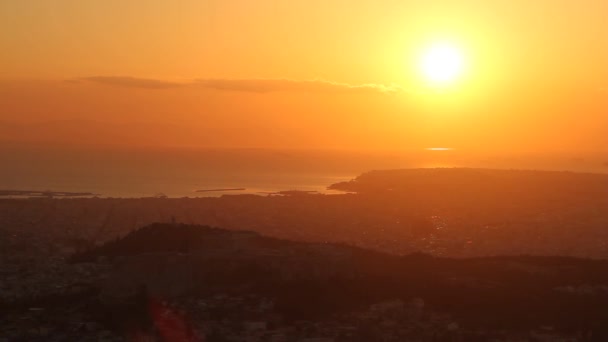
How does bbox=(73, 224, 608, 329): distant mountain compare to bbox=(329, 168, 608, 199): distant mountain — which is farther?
bbox=(329, 168, 608, 199): distant mountain

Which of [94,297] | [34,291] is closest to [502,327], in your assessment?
[94,297]

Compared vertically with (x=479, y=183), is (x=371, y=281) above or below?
below

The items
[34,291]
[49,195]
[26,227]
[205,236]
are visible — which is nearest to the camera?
[34,291]

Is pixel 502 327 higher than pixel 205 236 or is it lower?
lower

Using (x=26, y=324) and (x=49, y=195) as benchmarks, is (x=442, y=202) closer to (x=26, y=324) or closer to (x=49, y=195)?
(x=49, y=195)

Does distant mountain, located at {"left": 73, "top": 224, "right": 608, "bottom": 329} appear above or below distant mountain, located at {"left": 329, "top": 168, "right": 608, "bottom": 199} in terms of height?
below

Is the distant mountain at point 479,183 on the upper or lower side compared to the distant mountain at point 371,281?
upper

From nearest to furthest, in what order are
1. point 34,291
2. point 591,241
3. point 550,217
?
point 34,291 → point 591,241 → point 550,217

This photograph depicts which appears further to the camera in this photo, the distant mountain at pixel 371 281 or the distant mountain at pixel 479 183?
the distant mountain at pixel 479 183

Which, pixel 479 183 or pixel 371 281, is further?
pixel 479 183

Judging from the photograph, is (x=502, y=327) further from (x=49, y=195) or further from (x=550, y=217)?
(x=49, y=195)

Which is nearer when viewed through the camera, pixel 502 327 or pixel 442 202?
pixel 502 327
